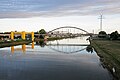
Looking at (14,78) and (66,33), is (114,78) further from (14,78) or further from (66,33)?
(66,33)

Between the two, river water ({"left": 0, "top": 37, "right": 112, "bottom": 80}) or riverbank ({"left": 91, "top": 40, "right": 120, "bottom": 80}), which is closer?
river water ({"left": 0, "top": 37, "right": 112, "bottom": 80})

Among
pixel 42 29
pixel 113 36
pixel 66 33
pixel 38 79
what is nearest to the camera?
pixel 38 79

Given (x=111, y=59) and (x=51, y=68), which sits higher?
(x=111, y=59)

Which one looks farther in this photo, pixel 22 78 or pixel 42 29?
pixel 42 29

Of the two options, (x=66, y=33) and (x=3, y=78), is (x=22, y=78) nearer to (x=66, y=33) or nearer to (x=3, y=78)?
(x=3, y=78)

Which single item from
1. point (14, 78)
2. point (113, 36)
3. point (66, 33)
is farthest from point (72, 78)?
point (66, 33)

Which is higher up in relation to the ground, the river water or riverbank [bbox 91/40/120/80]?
riverbank [bbox 91/40/120/80]

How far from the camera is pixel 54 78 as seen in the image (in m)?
14.5

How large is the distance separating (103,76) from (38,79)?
446 centimetres

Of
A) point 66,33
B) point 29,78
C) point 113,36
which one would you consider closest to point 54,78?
point 29,78

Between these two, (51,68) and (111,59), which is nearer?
(51,68)

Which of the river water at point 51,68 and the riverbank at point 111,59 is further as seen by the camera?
the riverbank at point 111,59

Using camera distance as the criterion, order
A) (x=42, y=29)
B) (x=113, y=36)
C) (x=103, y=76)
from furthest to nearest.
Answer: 1. (x=42, y=29)
2. (x=113, y=36)
3. (x=103, y=76)

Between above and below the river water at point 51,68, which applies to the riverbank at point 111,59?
above
